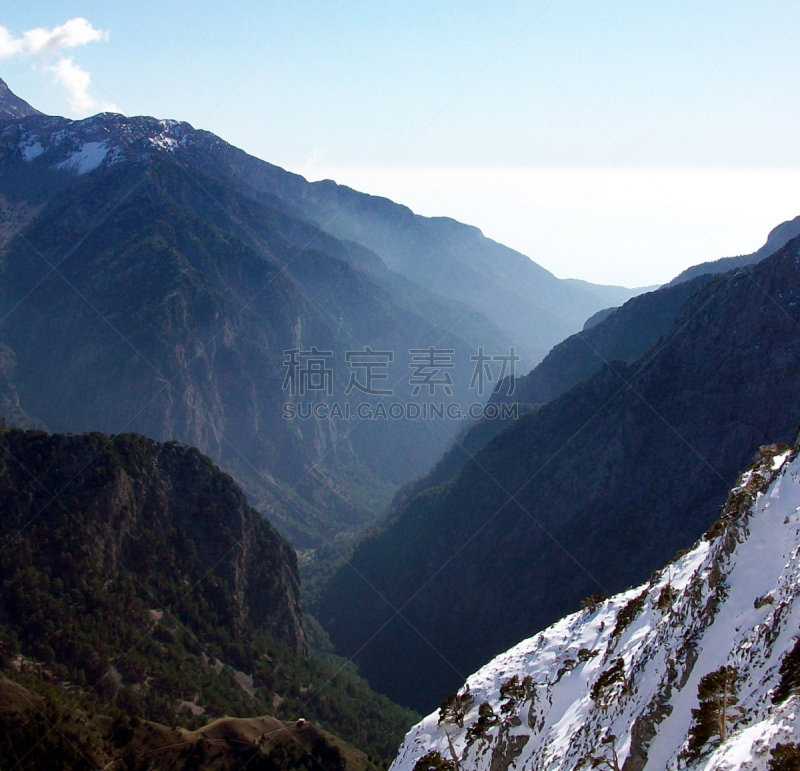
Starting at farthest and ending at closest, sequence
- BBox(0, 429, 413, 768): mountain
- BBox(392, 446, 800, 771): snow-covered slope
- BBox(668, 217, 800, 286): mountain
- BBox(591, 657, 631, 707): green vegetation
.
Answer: BBox(668, 217, 800, 286): mountain < BBox(0, 429, 413, 768): mountain < BBox(591, 657, 631, 707): green vegetation < BBox(392, 446, 800, 771): snow-covered slope

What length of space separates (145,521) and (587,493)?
204ft

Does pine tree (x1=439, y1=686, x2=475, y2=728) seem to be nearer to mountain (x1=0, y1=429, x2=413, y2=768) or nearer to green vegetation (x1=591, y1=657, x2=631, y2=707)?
green vegetation (x1=591, y1=657, x2=631, y2=707)

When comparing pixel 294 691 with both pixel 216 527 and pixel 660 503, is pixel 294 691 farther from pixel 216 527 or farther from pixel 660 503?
pixel 660 503

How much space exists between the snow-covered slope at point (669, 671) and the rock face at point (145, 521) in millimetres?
49185

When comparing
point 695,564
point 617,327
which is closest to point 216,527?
point 695,564

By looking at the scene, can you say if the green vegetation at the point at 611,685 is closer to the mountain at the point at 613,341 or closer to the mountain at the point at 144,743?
the mountain at the point at 144,743

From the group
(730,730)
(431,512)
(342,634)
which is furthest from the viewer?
(431,512)

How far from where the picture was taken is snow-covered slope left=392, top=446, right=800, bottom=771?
1048 inches

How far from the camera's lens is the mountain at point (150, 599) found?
71.7m

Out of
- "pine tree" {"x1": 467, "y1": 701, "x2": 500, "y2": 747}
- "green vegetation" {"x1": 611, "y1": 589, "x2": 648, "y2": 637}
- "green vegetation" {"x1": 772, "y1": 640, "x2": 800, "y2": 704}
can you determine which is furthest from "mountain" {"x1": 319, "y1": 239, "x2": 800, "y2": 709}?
"green vegetation" {"x1": 772, "y1": 640, "x2": 800, "y2": 704}

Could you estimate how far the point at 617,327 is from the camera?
15000 cm

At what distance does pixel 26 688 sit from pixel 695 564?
5176 centimetres

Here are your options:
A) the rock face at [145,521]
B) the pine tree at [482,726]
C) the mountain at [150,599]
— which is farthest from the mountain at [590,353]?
the pine tree at [482,726]

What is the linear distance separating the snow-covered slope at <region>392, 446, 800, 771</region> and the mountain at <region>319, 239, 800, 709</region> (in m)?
52.4
